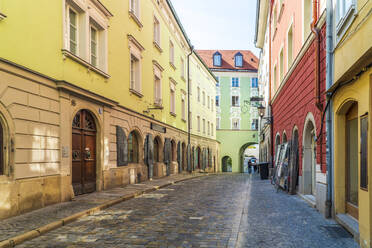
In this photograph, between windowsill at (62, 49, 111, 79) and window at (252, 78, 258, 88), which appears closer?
windowsill at (62, 49, 111, 79)

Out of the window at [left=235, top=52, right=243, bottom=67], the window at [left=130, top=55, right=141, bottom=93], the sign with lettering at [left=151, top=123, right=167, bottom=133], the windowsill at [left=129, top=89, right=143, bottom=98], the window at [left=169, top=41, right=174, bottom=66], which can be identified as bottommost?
the sign with lettering at [left=151, top=123, right=167, bottom=133]

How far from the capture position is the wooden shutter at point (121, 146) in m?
13.5

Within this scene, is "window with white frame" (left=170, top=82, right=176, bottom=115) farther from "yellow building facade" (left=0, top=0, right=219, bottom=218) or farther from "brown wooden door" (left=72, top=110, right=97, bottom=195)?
"brown wooden door" (left=72, top=110, right=97, bottom=195)

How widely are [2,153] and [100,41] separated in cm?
660

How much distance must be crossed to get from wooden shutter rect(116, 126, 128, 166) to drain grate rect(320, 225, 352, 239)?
8.84 metres

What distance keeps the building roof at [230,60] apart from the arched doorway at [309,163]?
129ft

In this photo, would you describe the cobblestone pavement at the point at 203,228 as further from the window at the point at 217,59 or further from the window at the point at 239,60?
the window at the point at 239,60

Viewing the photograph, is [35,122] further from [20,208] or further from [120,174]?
[120,174]

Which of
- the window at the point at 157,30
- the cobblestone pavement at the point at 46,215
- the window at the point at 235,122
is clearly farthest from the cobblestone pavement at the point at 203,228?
the window at the point at 235,122

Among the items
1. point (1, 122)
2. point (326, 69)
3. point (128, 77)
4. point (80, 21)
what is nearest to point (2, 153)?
point (1, 122)

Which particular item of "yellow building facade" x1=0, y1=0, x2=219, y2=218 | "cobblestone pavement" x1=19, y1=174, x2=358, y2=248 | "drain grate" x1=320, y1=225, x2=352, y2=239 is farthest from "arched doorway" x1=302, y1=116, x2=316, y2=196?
"yellow building facade" x1=0, y1=0, x2=219, y2=218

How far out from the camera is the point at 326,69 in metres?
7.54

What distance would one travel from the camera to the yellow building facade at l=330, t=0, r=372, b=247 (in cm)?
510

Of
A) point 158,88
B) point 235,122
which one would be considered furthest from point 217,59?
point 158,88
